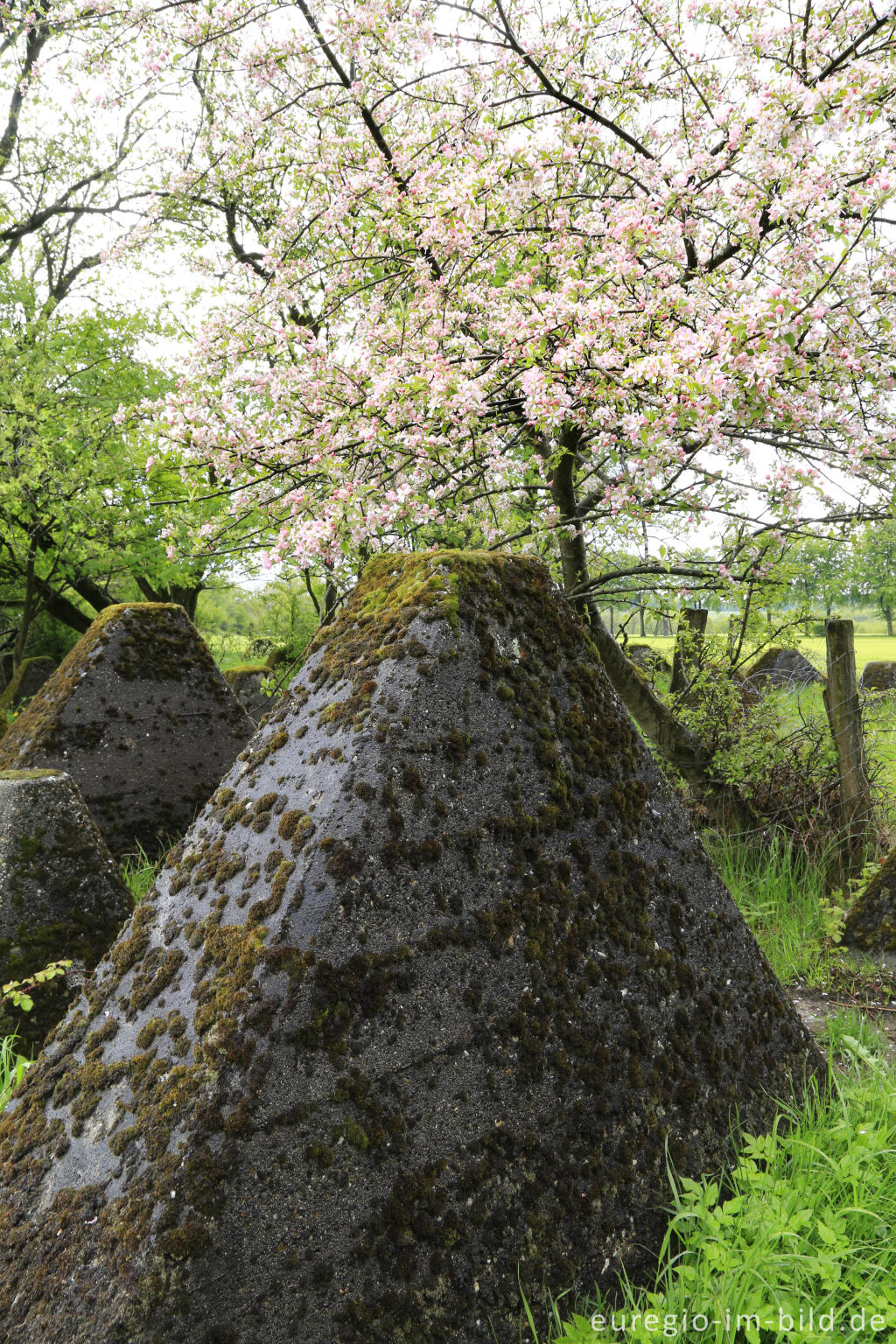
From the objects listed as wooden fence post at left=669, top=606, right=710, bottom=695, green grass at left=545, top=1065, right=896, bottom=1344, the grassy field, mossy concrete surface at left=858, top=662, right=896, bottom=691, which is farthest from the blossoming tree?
mossy concrete surface at left=858, top=662, right=896, bottom=691

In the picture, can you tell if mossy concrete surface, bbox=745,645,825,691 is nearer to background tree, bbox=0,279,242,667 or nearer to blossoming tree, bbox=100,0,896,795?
blossoming tree, bbox=100,0,896,795

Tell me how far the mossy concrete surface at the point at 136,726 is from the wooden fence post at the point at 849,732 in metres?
4.89

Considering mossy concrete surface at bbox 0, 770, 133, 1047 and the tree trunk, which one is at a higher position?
the tree trunk

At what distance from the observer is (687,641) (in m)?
6.61

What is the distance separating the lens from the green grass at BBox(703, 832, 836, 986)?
14.6ft

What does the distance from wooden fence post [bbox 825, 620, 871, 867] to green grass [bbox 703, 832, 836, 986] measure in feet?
1.42

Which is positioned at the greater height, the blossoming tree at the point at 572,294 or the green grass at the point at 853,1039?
the blossoming tree at the point at 572,294

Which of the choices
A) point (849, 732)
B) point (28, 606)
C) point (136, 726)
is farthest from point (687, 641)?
point (28, 606)

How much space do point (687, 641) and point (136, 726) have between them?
4819mm

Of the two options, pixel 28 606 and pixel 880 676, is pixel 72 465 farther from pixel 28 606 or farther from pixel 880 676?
pixel 880 676

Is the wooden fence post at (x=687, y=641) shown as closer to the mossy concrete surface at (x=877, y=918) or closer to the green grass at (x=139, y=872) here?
the mossy concrete surface at (x=877, y=918)

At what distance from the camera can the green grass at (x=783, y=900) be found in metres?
4.46

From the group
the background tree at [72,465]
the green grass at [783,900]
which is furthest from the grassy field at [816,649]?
the background tree at [72,465]

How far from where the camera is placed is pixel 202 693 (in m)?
6.62
